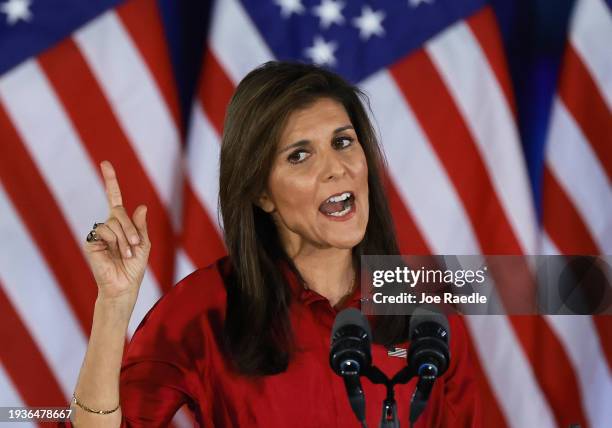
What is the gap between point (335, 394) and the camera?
4.80 feet

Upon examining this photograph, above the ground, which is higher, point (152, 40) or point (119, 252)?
point (152, 40)

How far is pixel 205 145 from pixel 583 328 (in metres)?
0.99

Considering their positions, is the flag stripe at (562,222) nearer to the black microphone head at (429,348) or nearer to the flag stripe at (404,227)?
the flag stripe at (404,227)

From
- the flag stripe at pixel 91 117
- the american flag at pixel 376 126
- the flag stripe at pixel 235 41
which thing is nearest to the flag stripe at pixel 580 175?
the american flag at pixel 376 126

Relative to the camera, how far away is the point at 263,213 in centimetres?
158

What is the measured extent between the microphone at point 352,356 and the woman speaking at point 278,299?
49 cm

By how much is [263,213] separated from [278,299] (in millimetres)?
163

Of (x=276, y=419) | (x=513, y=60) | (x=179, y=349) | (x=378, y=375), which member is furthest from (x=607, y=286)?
(x=378, y=375)

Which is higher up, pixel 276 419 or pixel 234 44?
pixel 234 44

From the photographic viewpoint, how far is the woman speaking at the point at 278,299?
4.73 feet

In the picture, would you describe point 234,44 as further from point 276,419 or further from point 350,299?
point 276,419

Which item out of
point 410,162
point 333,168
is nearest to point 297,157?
point 333,168

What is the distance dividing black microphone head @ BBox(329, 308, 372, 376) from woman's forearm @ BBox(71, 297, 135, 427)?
43 centimetres

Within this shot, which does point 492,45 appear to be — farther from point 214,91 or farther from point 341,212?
point 341,212
